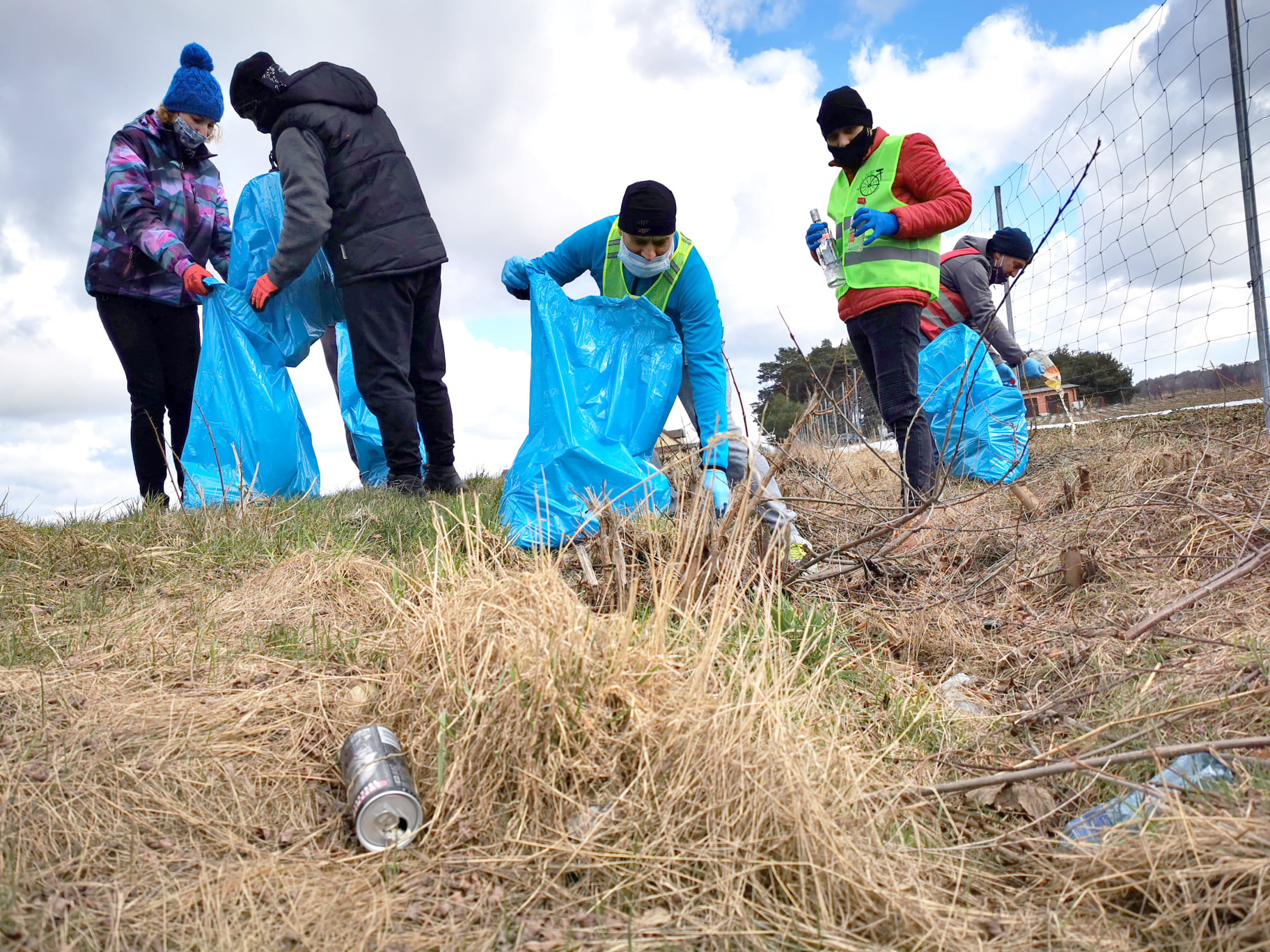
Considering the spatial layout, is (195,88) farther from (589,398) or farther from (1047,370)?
(1047,370)

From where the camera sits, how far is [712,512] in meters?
2.21

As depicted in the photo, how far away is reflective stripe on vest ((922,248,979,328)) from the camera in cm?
493

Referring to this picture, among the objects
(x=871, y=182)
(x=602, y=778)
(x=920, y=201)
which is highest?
(x=871, y=182)

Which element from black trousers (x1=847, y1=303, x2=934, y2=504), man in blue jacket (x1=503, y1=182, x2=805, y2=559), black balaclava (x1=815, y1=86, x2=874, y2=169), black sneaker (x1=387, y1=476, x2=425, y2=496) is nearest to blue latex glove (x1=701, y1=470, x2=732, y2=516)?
man in blue jacket (x1=503, y1=182, x2=805, y2=559)

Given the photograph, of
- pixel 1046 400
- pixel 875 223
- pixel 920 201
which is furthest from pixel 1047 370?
pixel 1046 400

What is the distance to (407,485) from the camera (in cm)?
370

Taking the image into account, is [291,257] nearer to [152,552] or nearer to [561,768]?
[152,552]

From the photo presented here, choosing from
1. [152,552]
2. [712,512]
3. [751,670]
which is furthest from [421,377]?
[751,670]

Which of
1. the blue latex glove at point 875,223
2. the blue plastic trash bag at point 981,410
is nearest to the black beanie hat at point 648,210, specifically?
the blue latex glove at point 875,223

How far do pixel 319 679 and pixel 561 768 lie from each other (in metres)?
0.74

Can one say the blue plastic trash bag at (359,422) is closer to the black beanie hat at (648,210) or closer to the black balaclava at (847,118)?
the black beanie hat at (648,210)

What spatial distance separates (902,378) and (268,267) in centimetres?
283

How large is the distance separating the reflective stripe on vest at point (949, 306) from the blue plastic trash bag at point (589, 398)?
2.44 m

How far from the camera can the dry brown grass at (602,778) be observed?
130 cm
